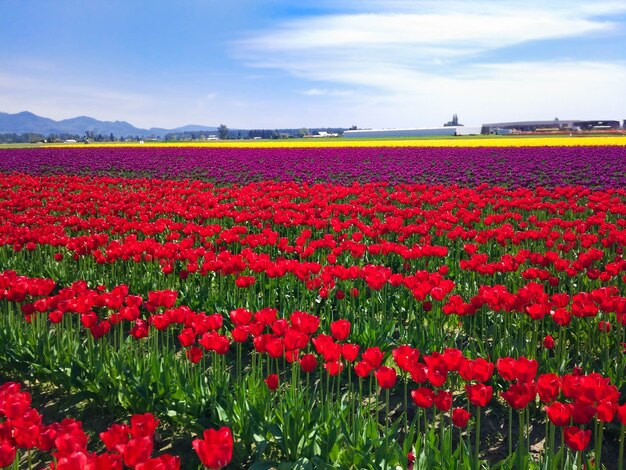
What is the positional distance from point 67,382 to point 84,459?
3006mm

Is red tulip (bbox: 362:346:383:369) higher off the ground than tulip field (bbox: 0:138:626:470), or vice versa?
red tulip (bbox: 362:346:383:369)

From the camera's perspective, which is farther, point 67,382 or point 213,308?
point 213,308

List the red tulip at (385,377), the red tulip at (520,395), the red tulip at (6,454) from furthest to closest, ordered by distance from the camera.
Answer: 1. the red tulip at (385,377)
2. the red tulip at (520,395)
3. the red tulip at (6,454)

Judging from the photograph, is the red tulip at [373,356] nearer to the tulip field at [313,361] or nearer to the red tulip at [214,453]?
the tulip field at [313,361]

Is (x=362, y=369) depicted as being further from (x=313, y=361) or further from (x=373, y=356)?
(x=313, y=361)

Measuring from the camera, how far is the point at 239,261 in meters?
5.98

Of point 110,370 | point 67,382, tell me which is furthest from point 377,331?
point 67,382

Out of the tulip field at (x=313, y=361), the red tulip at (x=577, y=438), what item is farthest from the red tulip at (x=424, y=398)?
the red tulip at (x=577, y=438)

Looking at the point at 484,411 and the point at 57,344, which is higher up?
the point at 57,344

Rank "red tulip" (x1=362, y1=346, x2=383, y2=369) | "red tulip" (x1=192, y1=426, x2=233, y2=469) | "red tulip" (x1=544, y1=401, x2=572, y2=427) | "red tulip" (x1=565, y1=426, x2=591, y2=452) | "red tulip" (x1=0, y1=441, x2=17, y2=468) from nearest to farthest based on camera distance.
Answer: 1. "red tulip" (x1=192, y1=426, x2=233, y2=469)
2. "red tulip" (x1=0, y1=441, x2=17, y2=468)
3. "red tulip" (x1=565, y1=426, x2=591, y2=452)
4. "red tulip" (x1=544, y1=401, x2=572, y2=427)
5. "red tulip" (x1=362, y1=346, x2=383, y2=369)

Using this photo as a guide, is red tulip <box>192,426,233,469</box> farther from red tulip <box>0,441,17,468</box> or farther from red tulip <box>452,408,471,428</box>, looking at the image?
red tulip <box>452,408,471,428</box>

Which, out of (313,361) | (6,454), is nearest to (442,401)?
(313,361)

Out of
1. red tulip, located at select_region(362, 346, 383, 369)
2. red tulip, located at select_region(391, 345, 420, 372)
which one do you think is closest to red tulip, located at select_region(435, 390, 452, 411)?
red tulip, located at select_region(391, 345, 420, 372)

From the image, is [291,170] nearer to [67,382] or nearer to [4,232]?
[4,232]
